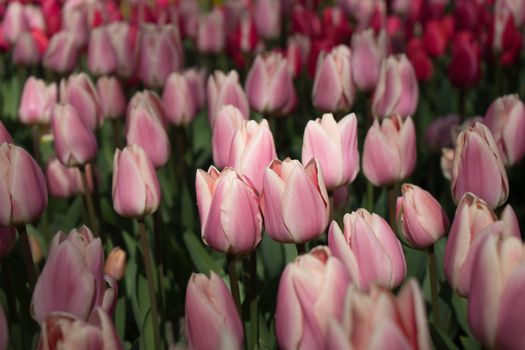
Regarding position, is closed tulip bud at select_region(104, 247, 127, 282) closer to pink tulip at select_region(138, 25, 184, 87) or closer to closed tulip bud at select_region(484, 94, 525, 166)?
closed tulip bud at select_region(484, 94, 525, 166)

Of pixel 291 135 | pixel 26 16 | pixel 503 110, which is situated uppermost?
pixel 503 110

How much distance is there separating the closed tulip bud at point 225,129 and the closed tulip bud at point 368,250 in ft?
2.02

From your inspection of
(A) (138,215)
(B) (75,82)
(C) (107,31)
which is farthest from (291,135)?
(A) (138,215)

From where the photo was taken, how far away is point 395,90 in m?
2.54

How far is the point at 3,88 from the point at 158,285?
8.12ft

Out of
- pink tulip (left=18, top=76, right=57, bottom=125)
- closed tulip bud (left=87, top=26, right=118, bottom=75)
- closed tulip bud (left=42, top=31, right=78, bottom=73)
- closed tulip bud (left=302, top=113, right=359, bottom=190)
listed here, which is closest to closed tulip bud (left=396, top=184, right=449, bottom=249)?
closed tulip bud (left=302, top=113, right=359, bottom=190)

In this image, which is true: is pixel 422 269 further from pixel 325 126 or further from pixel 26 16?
pixel 26 16

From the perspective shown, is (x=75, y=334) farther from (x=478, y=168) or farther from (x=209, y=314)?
(x=478, y=168)

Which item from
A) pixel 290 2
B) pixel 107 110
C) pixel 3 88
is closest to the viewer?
pixel 107 110

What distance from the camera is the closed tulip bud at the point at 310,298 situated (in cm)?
107

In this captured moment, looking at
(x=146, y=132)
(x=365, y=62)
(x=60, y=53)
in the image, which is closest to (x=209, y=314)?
(x=146, y=132)

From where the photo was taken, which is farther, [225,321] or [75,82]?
[75,82]

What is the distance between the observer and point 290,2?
5211 millimetres

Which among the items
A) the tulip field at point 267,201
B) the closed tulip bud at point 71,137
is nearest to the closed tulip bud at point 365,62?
the tulip field at point 267,201
